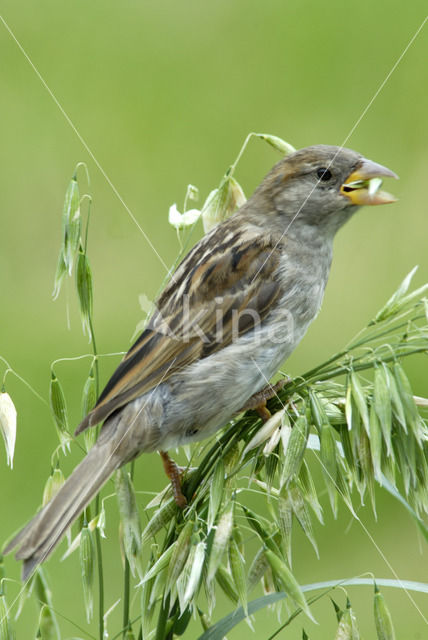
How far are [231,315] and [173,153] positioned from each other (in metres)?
2.89

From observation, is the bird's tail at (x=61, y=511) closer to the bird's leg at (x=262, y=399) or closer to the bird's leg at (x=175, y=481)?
the bird's leg at (x=175, y=481)

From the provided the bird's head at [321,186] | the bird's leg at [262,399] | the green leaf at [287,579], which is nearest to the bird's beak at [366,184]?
the bird's head at [321,186]

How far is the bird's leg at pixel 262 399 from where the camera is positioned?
193 cm

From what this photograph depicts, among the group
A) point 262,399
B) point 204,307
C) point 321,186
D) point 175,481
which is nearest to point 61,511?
point 175,481

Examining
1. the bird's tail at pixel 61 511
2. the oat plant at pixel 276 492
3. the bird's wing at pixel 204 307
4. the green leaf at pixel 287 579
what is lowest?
the green leaf at pixel 287 579

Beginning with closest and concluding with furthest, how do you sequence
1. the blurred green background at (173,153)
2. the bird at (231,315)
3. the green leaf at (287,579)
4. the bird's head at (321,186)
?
the green leaf at (287,579) → the bird at (231,315) → the bird's head at (321,186) → the blurred green background at (173,153)

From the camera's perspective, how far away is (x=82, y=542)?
62.6 inches

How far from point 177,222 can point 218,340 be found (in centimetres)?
37

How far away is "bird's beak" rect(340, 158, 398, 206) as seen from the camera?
7.28 ft

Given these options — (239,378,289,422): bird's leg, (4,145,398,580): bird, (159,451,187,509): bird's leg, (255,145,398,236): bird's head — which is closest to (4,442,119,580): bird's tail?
(4,145,398,580): bird

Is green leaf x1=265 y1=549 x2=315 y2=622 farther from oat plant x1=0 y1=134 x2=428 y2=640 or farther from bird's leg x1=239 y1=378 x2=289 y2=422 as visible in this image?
bird's leg x1=239 y1=378 x2=289 y2=422

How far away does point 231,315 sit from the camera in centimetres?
223

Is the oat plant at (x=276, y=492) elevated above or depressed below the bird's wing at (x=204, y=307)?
below

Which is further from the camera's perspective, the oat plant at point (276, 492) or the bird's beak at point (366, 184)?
the bird's beak at point (366, 184)
